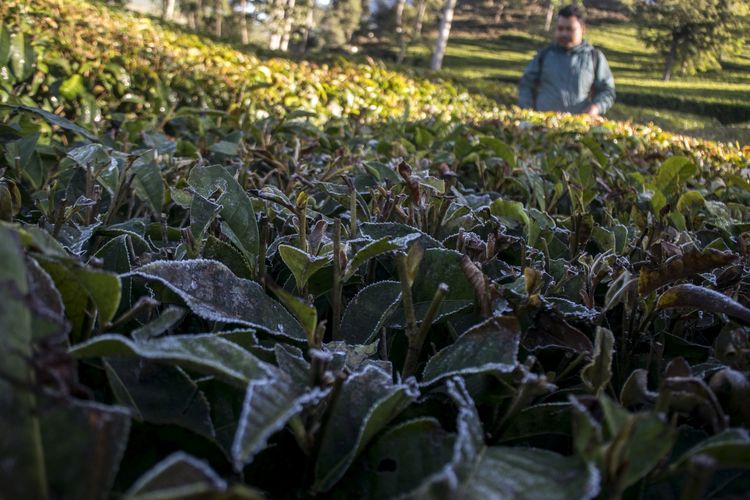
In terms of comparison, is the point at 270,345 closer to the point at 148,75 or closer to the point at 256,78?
the point at 148,75

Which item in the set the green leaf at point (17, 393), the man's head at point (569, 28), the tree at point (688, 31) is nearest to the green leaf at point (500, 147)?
the green leaf at point (17, 393)

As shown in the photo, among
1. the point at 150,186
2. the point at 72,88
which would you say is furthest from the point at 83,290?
the point at 72,88

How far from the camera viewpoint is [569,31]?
766cm

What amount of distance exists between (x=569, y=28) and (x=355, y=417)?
26.1 feet

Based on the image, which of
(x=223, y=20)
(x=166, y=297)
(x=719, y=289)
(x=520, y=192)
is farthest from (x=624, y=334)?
(x=223, y=20)

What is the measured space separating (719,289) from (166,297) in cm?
80

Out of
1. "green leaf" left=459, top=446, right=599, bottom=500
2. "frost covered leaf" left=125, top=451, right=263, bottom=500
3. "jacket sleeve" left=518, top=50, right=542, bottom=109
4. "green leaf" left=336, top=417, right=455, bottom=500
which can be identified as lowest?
"green leaf" left=336, top=417, right=455, bottom=500

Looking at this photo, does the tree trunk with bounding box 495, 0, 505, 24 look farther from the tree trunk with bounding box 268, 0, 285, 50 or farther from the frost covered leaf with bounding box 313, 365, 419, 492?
the frost covered leaf with bounding box 313, 365, 419, 492

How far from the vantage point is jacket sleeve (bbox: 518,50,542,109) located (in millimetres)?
7965

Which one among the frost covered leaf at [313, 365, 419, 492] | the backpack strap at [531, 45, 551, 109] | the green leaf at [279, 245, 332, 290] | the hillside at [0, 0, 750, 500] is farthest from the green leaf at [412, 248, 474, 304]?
the backpack strap at [531, 45, 551, 109]

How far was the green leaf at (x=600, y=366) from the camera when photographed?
26.7 inches

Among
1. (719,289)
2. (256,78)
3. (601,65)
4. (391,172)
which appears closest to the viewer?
(719,289)

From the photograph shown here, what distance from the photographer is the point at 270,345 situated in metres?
0.79

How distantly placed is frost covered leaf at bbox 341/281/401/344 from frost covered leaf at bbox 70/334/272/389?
0.91ft
